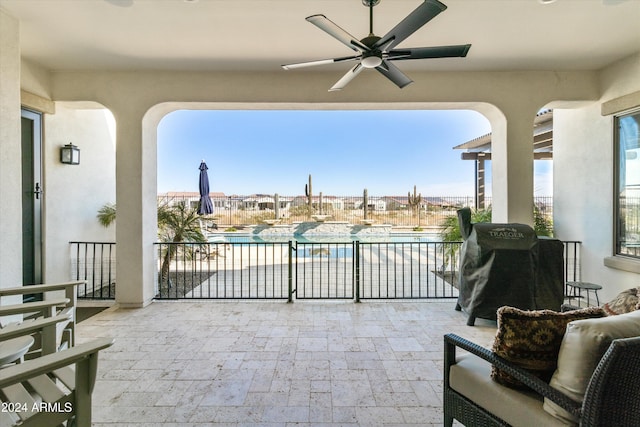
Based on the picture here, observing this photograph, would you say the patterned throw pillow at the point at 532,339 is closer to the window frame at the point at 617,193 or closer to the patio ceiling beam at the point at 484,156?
the window frame at the point at 617,193

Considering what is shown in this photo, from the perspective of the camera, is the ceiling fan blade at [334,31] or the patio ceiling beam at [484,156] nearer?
the ceiling fan blade at [334,31]

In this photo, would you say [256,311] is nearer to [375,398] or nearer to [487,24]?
[375,398]

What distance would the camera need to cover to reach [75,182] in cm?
452

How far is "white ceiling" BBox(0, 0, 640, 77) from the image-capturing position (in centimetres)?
277

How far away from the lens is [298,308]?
160 inches

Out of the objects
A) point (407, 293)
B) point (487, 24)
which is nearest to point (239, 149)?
point (407, 293)

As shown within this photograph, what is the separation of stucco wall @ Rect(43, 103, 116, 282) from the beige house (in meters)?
0.02

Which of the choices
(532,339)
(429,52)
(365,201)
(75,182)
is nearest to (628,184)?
(429,52)

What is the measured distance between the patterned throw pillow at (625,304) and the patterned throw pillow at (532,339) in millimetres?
622

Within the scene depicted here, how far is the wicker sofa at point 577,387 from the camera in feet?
3.55

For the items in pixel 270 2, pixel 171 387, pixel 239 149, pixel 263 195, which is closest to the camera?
pixel 171 387

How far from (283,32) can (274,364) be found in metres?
3.22

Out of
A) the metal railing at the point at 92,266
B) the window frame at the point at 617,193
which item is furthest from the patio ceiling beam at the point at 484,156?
the metal railing at the point at 92,266

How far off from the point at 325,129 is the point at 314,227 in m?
5.38
